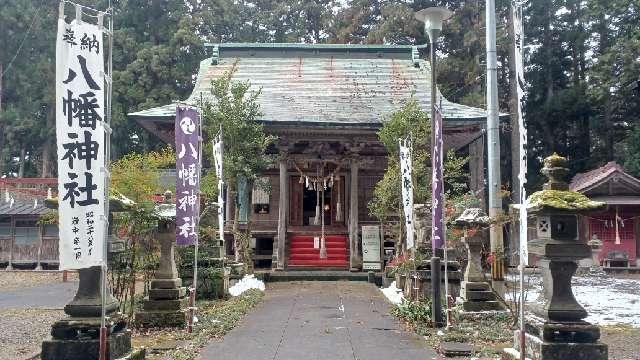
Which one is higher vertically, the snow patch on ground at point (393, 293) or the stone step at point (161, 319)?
the stone step at point (161, 319)

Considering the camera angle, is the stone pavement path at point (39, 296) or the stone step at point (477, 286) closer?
the stone step at point (477, 286)

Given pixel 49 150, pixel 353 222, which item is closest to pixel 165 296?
pixel 353 222

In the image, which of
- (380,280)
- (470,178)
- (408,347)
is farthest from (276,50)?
(408,347)

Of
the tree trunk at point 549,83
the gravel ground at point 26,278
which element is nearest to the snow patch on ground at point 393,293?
the gravel ground at point 26,278

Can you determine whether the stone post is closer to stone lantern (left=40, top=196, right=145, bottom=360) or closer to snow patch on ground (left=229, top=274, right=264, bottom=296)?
snow patch on ground (left=229, top=274, right=264, bottom=296)

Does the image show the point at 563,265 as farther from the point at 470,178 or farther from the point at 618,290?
the point at 470,178

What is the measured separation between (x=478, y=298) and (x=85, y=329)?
7.18 meters

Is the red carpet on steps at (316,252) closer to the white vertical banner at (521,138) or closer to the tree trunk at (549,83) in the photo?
the white vertical banner at (521,138)

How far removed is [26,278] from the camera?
2123 centimetres

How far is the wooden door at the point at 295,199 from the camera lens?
2152cm

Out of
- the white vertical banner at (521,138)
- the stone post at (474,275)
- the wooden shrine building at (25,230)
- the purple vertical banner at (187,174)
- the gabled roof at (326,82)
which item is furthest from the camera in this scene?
the wooden shrine building at (25,230)

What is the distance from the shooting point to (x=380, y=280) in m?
17.0

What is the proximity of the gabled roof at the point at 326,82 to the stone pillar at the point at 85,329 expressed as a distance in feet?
40.2

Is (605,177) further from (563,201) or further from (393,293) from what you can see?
(563,201)
